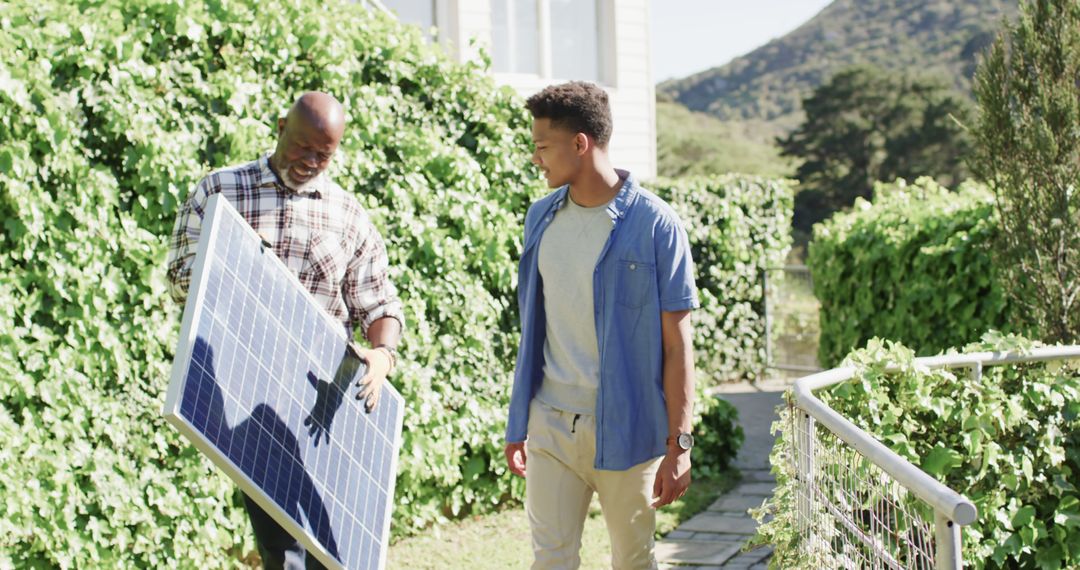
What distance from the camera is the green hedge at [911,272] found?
23.9 ft

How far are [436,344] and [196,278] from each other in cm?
352

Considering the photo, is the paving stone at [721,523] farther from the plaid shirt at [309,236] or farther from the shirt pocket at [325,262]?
the shirt pocket at [325,262]

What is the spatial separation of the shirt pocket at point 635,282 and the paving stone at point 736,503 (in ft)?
11.8

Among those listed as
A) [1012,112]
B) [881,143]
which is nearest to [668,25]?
[881,143]

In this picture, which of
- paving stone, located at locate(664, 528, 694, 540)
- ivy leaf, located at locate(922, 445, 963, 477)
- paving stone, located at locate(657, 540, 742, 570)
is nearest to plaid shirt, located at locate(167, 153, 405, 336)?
ivy leaf, located at locate(922, 445, 963, 477)

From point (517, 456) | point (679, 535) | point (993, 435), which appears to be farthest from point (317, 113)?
point (679, 535)

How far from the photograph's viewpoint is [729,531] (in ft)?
20.9

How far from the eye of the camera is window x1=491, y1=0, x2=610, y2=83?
1315 cm

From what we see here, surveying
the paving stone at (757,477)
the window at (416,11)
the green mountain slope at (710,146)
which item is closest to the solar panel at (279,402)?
the paving stone at (757,477)

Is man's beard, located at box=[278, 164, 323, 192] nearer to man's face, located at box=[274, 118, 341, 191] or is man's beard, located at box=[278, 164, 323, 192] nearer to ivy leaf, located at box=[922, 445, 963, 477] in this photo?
man's face, located at box=[274, 118, 341, 191]

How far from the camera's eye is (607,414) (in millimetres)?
3514

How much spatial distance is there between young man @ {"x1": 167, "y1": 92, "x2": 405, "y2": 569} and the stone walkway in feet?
7.24

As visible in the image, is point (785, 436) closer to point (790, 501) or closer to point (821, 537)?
point (790, 501)

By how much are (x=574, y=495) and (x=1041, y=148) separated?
409cm
